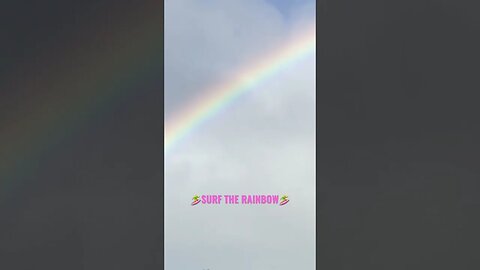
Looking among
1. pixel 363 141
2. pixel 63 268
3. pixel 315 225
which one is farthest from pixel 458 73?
pixel 63 268

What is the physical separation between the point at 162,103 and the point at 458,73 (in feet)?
6.14

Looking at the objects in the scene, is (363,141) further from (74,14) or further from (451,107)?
(74,14)

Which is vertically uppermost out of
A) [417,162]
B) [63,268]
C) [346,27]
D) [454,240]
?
[346,27]

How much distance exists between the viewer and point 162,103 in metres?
3.36

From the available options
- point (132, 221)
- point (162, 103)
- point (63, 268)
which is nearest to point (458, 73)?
point (162, 103)

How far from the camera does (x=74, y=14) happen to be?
3.39 meters

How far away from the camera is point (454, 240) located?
10.5 feet

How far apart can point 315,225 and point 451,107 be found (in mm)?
1117

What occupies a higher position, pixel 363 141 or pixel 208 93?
pixel 208 93

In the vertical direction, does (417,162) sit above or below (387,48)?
below

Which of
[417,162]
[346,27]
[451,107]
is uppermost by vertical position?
[346,27]

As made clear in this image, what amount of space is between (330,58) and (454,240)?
1367 mm

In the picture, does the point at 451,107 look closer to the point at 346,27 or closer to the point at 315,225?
the point at 346,27

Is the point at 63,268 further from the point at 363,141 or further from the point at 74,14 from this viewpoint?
the point at 363,141
